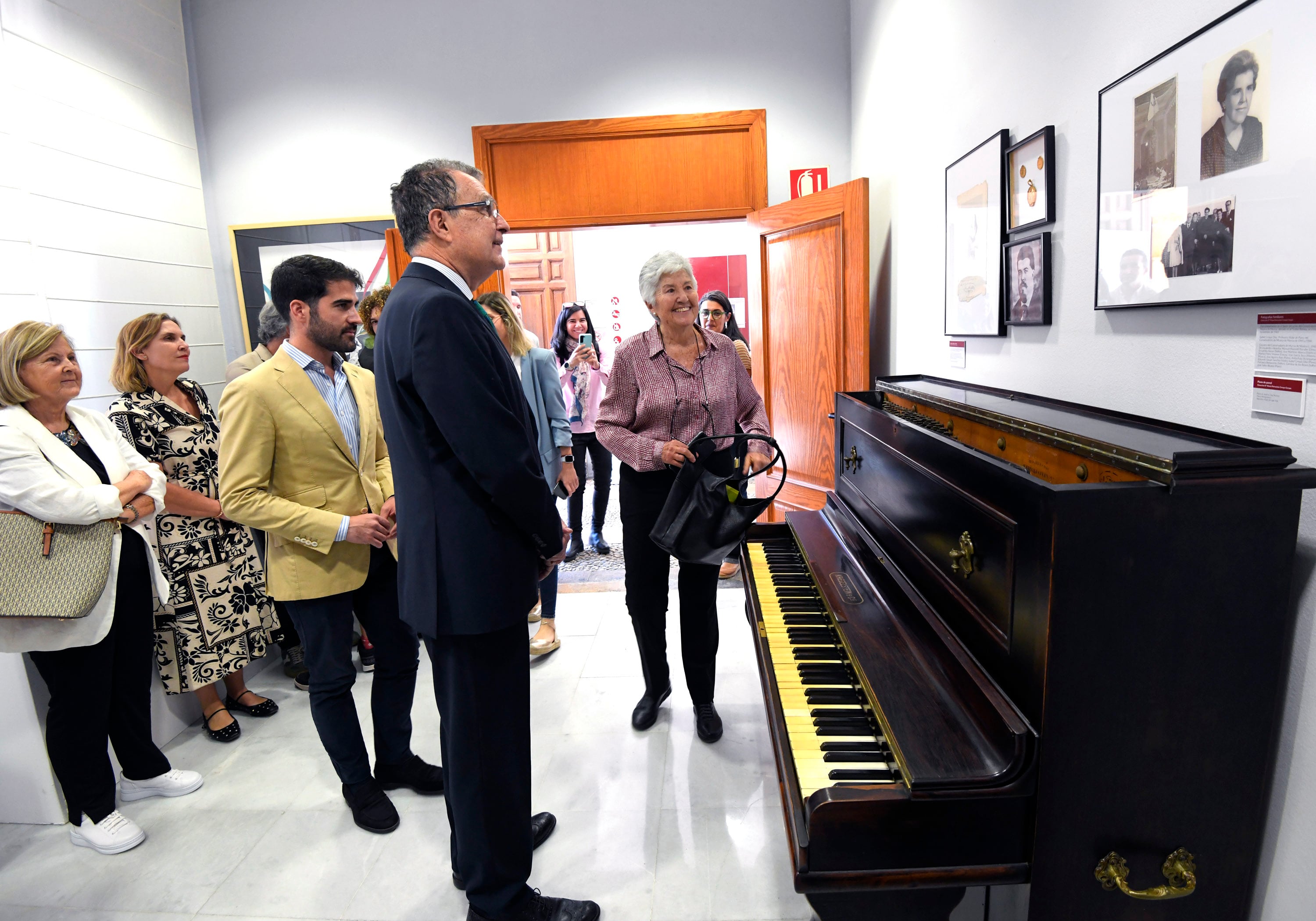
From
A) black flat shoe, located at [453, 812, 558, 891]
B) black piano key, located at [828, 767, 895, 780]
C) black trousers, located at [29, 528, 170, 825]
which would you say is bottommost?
black flat shoe, located at [453, 812, 558, 891]

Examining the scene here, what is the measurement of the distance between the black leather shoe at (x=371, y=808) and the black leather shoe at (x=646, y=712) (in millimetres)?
830

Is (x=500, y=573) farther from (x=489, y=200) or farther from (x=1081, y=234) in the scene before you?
(x=1081, y=234)

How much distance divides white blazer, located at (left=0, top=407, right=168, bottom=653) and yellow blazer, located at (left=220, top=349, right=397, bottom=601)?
1.38ft

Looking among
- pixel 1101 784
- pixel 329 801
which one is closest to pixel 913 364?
pixel 1101 784

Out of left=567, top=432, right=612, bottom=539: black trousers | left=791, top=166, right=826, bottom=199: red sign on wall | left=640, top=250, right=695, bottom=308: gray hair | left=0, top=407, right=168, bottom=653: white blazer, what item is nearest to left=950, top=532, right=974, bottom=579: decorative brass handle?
left=640, top=250, right=695, bottom=308: gray hair

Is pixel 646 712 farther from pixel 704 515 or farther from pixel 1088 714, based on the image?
pixel 1088 714

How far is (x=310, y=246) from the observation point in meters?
4.36

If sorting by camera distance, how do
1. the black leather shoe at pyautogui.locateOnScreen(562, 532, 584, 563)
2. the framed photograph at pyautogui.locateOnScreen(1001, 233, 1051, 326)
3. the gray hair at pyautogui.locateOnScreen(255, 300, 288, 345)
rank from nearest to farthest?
the framed photograph at pyautogui.locateOnScreen(1001, 233, 1051, 326)
the gray hair at pyautogui.locateOnScreen(255, 300, 288, 345)
the black leather shoe at pyautogui.locateOnScreen(562, 532, 584, 563)

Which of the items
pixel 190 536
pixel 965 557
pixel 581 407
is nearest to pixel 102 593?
pixel 190 536

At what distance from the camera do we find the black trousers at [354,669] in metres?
2.09

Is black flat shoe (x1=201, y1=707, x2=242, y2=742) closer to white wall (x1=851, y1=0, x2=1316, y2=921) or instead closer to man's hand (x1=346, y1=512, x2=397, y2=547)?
man's hand (x1=346, y1=512, x2=397, y2=547)

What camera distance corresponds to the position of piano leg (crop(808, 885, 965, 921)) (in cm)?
118

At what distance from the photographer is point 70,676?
2.06 metres

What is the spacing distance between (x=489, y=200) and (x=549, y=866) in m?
1.70
